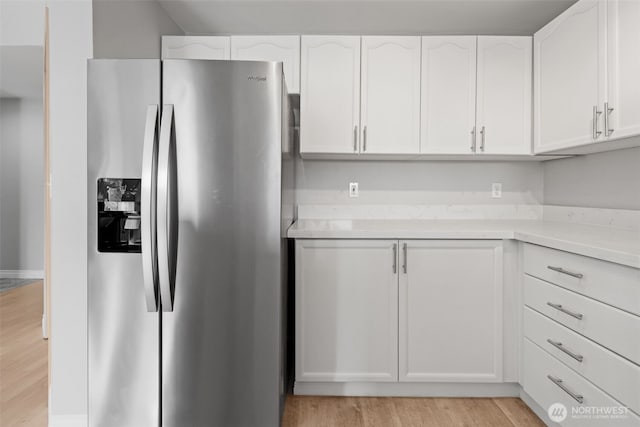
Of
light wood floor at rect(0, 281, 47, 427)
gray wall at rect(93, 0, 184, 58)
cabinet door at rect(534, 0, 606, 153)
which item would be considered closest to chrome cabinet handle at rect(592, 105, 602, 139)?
cabinet door at rect(534, 0, 606, 153)

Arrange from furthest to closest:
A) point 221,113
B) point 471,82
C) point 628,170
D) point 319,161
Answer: point 319,161 → point 471,82 → point 628,170 → point 221,113

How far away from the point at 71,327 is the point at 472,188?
2.66m

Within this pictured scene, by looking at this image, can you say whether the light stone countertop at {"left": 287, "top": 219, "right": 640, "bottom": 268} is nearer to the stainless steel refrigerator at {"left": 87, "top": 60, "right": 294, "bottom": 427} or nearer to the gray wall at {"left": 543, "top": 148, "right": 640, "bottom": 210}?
the gray wall at {"left": 543, "top": 148, "right": 640, "bottom": 210}

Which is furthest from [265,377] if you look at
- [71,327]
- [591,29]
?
[591,29]

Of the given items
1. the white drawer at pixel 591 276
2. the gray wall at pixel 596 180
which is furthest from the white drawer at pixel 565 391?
the gray wall at pixel 596 180

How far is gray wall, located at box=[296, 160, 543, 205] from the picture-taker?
3.07 meters

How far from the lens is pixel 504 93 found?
8.84 ft

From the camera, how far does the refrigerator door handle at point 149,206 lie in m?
1.70

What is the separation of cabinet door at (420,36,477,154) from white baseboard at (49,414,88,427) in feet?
7.89

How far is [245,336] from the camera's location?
1847 millimetres

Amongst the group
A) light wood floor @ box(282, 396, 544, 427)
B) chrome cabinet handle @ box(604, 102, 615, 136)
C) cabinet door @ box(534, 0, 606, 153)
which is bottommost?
light wood floor @ box(282, 396, 544, 427)

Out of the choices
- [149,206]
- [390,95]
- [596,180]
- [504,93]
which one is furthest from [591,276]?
[149,206]

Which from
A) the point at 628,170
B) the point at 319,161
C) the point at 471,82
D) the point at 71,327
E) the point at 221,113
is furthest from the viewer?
the point at 319,161

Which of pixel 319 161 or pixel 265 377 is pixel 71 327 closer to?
pixel 265 377
